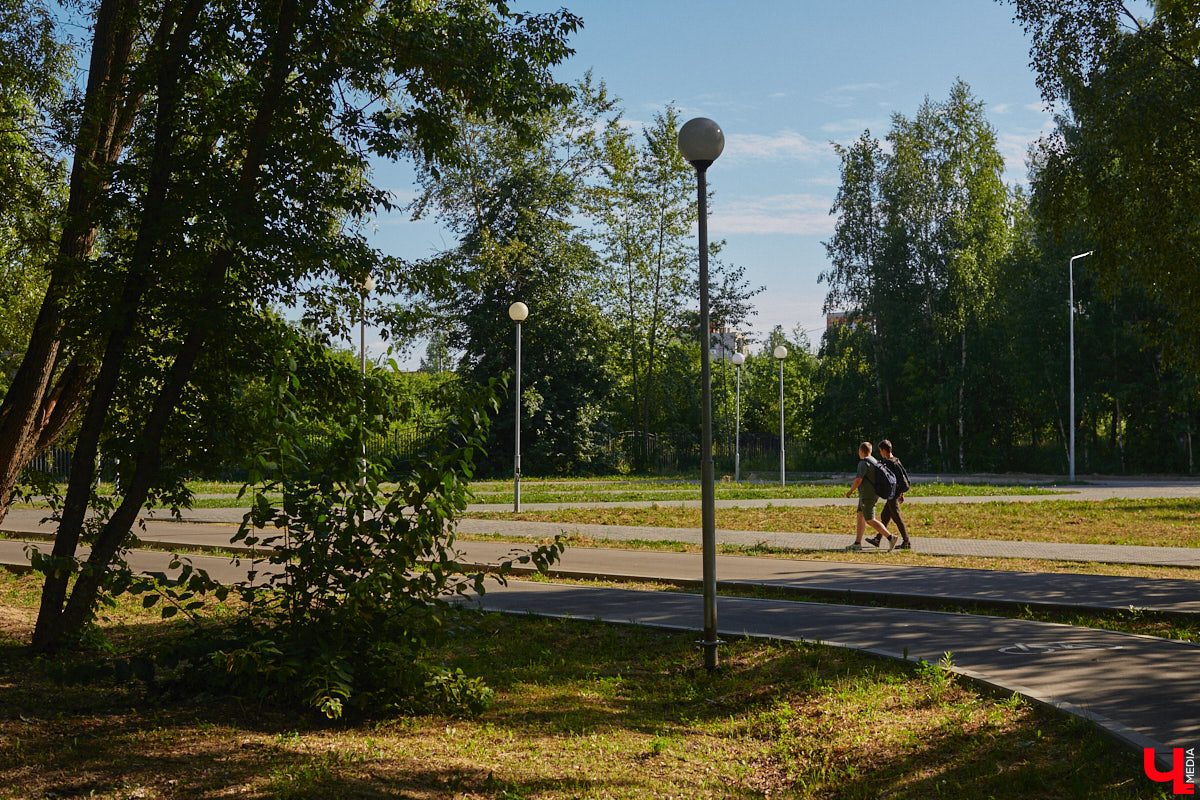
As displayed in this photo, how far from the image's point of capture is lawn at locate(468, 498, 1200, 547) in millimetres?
16536

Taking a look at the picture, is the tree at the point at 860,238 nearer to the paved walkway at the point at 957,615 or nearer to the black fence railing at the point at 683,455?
the black fence railing at the point at 683,455

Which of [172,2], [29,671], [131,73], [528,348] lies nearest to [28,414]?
[29,671]

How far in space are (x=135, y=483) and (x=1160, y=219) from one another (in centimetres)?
1158

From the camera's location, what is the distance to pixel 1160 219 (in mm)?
11664

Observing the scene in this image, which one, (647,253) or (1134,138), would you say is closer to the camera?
(1134,138)

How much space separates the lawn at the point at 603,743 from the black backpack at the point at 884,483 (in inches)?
298

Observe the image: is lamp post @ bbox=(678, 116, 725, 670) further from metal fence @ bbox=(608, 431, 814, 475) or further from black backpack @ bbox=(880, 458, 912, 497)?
metal fence @ bbox=(608, 431, 814, 475)

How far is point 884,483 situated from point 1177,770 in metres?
10.1

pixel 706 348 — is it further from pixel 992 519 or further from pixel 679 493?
pixel 679 493

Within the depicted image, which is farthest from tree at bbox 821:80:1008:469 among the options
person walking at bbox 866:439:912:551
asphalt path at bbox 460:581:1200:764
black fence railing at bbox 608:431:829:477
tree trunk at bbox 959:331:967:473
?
asphalt path at bbox 460:581:1200:764

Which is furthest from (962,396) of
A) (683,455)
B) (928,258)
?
(683,455)

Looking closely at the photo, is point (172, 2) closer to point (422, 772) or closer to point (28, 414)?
point (28, 414)

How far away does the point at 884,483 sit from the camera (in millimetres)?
14719

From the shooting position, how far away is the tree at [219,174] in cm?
689
